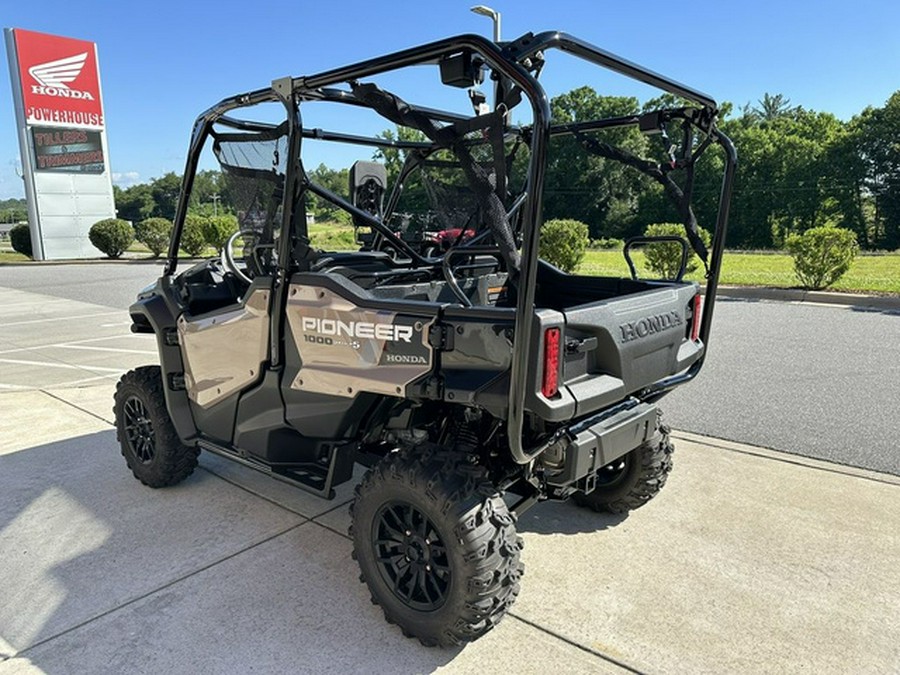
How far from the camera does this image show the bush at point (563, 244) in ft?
45.5

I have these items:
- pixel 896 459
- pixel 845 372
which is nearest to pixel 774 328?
pixel 845 372

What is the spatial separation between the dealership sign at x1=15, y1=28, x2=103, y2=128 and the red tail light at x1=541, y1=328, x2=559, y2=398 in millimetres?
27425

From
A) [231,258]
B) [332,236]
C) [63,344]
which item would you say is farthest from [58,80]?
[332,236]

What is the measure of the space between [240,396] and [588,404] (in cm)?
178

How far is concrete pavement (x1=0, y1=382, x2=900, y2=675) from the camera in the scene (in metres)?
2.39

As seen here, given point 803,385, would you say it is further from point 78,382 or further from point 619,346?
point 78,382

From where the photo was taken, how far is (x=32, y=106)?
23406 millimetres

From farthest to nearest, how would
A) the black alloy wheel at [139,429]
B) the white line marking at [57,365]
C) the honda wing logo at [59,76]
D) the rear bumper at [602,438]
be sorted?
the honda wing logo at [59,76] → the white line marking at [57,365] → the black alloy wheel at [139,429] → the rear bumper at [602,438]

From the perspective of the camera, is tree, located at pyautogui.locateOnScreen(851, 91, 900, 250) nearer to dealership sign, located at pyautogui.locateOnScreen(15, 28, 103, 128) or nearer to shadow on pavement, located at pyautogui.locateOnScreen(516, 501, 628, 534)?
dealership sign, located at pyautogui.locateOnScreen(15, 28, 103, 128)

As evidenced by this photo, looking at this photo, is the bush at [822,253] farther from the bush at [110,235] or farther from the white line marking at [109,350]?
the bush at [110,235]

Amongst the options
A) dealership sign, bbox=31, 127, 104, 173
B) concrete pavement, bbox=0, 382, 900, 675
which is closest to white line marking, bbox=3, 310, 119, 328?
concrete pavement, bbox=0, 382, 900, 675

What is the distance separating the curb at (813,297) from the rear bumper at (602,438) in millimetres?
8258

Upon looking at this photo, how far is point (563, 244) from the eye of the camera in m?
13.9

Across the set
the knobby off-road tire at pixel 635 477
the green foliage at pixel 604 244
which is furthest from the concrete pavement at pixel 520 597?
the green foliage at pixel 604 244
